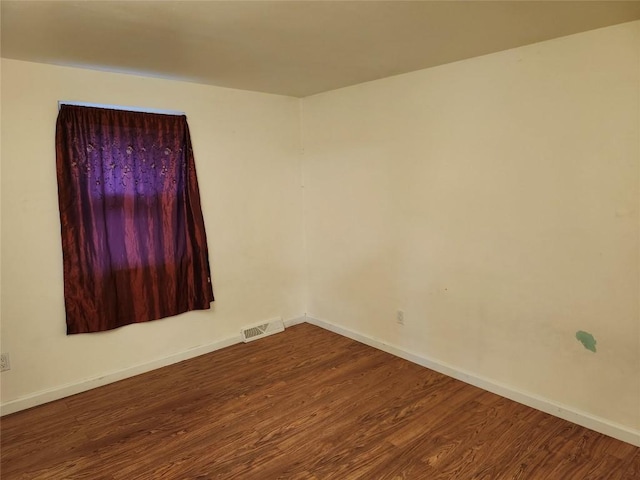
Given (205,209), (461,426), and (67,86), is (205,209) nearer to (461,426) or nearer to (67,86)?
(67,86)

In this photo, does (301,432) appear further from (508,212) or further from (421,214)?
(508,212)

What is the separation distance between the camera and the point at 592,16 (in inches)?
77.2

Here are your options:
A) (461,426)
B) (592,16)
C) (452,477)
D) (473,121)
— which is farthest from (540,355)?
A: (592,16)

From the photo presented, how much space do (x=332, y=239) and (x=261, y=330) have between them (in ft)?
3.68

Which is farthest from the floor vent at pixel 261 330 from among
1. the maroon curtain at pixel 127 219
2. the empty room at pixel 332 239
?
the maroon curtain at pixel 127 219

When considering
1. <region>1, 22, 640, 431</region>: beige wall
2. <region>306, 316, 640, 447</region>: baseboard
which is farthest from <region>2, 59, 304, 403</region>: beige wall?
<region>306, 316, 640, 447</region>: baseboard

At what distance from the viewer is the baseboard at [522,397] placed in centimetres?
224

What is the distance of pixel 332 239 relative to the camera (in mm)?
3889

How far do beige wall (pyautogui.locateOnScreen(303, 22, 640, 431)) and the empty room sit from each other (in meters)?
0.01

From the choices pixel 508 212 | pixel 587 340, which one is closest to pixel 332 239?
pixel 508 212

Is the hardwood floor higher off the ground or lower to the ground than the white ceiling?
lower

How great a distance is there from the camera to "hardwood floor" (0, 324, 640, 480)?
208cm

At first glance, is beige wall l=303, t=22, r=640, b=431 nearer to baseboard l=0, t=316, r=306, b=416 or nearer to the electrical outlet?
baseboard l=0, t=316, r=306, b=416

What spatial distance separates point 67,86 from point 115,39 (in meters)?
0.76
